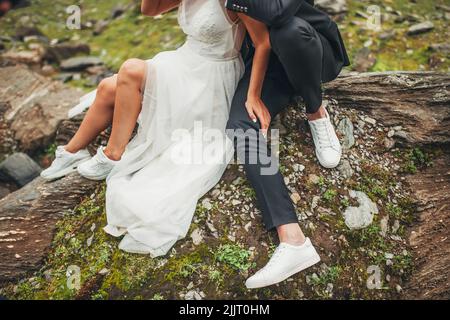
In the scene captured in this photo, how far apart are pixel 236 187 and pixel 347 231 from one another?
3.06 ft

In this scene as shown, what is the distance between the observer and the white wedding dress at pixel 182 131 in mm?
3242

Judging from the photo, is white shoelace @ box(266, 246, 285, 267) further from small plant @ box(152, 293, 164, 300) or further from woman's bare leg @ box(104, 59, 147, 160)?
woman's bare leg @ box(104, 59, 147, 160)

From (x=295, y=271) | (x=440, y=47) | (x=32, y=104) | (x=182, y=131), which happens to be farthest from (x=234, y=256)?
(x=440, y=47)

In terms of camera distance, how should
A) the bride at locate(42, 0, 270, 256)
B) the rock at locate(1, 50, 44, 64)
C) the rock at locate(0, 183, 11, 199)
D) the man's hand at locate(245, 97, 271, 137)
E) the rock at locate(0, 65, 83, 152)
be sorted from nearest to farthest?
1. the bride at locate(42, 0, 270, 256)
2. the man's hand at locate(245, 97, 271, 137)
3. the rock at locate(0, 183, 11, 199)
4. the rock at locate(0, 65, 83, 152)
5. the rock at locate(1, 50, 44, 64)

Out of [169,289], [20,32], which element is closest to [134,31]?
[20,32]

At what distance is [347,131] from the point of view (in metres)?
3.96

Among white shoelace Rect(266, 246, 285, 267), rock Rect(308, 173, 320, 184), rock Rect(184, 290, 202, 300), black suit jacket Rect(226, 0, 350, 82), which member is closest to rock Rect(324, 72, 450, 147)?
black suit jacket Rect(226, 0, 350, 82)

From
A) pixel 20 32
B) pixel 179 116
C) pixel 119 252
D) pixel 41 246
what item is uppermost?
pixel 179 116

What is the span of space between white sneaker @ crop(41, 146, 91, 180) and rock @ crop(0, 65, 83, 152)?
6.12 ft

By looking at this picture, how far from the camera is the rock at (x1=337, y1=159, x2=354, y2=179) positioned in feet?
12.0

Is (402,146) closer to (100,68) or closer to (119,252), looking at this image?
(119,252)

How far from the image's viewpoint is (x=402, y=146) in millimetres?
3961

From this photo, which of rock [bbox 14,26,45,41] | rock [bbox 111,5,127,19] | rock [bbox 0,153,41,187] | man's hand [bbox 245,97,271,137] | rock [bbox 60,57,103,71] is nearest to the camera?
man's hand [bbox 245,97,271,137]

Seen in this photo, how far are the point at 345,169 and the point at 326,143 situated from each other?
28cm
